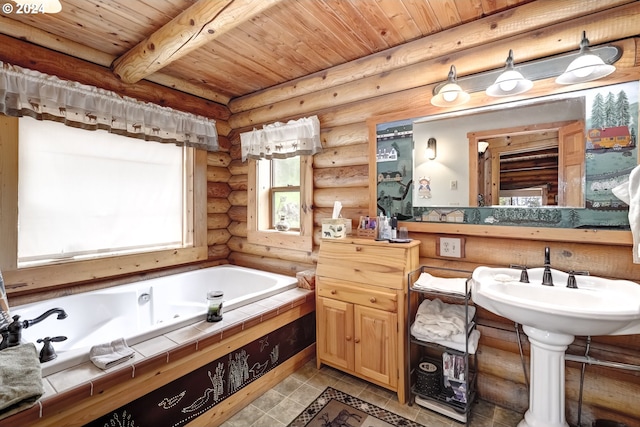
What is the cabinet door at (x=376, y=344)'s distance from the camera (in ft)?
→ 6.37

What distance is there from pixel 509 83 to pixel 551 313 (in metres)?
1.28

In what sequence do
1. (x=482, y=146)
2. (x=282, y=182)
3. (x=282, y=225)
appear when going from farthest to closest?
(x=282, y=182) → (x=282, y=225) → (x=482, y=146)

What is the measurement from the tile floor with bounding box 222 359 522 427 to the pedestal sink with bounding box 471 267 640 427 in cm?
23

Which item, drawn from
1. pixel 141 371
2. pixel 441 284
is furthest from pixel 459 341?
pixel 141 371

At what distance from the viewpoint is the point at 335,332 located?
7.27 ft

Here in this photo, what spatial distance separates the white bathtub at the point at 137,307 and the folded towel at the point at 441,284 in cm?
110

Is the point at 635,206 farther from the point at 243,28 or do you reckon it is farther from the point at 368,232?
the point at 243,28

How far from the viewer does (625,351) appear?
5.18ft

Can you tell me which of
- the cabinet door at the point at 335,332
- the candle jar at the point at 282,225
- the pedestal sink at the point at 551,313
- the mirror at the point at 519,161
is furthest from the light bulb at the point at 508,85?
the candle jar at the point at 282,225

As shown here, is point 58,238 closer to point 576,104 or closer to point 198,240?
point 198,240

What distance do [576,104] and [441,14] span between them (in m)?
0.96

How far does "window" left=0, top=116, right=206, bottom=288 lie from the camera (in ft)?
6.86

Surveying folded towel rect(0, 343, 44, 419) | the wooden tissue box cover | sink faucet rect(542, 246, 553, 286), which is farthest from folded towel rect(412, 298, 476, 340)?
folded towel rect(0, 343, 44, 419)

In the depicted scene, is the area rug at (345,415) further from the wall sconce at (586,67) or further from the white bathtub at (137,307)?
the wall sconce at (586,67)
